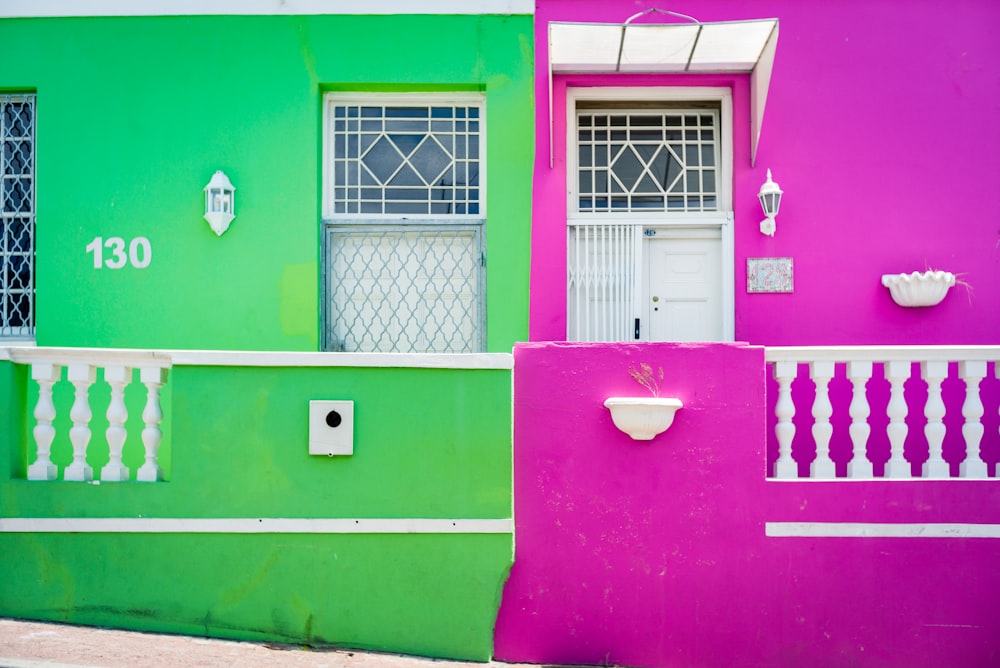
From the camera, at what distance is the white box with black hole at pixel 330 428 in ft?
14.5

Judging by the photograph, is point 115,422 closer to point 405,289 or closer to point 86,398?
point 86,398

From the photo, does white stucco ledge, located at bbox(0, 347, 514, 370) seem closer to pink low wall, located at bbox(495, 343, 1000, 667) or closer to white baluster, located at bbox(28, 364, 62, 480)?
white baluster, located at bbox(28, 364, 62, 480)

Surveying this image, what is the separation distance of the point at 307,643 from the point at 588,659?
146 cm

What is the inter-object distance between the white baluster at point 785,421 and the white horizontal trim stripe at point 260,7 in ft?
11.4

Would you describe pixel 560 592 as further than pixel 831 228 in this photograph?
No

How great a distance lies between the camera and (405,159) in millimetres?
6703

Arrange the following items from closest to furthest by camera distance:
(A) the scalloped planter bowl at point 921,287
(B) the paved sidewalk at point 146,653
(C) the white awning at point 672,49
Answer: (B) the paved sidewalk at point 146,653
(C) the white awning at point 672,49
(A) the scalloped planter bowl at point 921,287

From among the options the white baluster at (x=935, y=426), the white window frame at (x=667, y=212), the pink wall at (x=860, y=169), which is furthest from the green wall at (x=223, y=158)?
the white baluster at (x=935, y=426)

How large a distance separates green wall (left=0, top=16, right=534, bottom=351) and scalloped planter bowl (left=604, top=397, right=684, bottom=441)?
→ 211cm

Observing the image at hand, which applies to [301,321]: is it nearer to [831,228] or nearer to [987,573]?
[831,228]

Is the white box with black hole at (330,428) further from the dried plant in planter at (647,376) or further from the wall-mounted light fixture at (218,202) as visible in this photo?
the wall-mounted light fixture at (218,202)

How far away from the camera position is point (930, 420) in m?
4.61

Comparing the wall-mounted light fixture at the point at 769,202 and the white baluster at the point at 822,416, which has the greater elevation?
the wall-mounted light fixture at the point at 769,202

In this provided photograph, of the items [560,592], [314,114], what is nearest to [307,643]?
[560,592]
